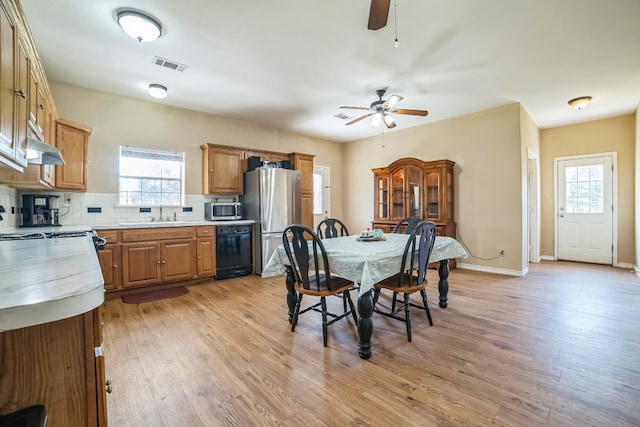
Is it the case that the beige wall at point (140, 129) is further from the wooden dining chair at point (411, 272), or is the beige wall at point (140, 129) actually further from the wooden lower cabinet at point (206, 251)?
the wooden dining chair at point (411, 272)

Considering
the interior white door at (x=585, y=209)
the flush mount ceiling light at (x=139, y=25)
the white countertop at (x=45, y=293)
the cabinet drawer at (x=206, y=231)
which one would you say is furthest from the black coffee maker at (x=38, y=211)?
the interior white door at (x=585, y=209)

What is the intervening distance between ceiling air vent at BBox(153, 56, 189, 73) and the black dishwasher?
2230mm

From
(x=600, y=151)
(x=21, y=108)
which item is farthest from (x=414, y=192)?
(x=21, y=108)

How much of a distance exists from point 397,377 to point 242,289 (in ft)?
8.80

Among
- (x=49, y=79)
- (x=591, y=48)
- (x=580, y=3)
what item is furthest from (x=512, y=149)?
(x=49, y=79)

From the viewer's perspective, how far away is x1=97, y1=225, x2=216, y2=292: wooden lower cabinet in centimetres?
369

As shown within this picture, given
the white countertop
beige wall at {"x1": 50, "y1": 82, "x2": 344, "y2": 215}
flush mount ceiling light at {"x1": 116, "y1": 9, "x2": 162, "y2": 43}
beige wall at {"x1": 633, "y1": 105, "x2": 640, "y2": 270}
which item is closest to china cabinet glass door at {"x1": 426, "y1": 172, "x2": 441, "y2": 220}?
beige wall at {"x1": 633, "y1": 105, "x2": 640, "y2": 270}

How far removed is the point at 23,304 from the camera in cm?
59

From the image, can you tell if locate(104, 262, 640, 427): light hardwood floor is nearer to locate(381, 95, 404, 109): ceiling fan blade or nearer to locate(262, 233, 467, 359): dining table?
locate(262, 233, 467, 359): dining table

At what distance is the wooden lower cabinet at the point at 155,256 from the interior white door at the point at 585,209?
266 inches

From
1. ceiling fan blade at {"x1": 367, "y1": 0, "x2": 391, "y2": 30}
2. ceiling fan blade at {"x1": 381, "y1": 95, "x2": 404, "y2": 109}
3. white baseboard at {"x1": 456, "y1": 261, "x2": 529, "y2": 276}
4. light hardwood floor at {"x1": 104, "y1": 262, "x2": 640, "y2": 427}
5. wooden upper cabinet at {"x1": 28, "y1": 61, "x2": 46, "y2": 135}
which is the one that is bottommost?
light hardwood floor at {"x1": 104, "y1": 262, "x2": 640, "y2": 427}

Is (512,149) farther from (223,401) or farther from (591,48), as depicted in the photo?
(223,401)

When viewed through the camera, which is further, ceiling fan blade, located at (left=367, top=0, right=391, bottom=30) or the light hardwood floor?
ceiling fan blade, located at (left=367, top=0, right=391, bottom=30)

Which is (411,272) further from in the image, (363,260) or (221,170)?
(221,170)
